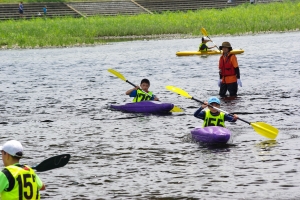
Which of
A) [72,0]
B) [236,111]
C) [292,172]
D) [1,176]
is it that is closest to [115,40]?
[72,0]

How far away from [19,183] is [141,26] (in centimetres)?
4476

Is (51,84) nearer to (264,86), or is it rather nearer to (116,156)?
(264,86)

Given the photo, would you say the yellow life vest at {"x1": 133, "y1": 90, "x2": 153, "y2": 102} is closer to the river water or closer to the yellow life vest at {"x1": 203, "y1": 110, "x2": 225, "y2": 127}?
→ the river water

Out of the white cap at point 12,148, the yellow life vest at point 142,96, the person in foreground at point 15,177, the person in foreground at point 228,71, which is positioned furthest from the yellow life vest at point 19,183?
the person in foreground at point 228,71

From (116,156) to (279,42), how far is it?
104ft

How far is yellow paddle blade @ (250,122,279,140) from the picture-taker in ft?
53.0

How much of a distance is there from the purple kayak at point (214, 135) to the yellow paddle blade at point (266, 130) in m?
1.07

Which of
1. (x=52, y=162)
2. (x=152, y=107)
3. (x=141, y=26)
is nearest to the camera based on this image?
(x=52, y=162)

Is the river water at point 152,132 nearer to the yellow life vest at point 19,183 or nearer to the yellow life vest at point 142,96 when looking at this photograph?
the yellow life vest at point 142,96

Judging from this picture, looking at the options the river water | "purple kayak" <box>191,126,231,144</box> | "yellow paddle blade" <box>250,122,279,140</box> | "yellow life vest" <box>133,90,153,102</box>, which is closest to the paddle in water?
the river water

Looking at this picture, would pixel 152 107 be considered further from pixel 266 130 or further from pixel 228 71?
pixel 266 130

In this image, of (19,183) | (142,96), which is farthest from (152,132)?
(19,183)

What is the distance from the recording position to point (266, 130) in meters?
16.2

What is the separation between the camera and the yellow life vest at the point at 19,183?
9.17 metres
